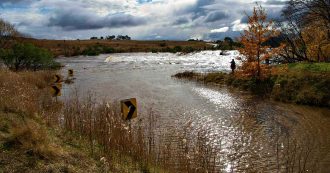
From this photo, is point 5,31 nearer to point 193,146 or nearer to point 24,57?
point 24,57

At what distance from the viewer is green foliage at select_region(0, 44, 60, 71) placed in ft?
158

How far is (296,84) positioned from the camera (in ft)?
90.4

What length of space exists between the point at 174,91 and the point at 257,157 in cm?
2006

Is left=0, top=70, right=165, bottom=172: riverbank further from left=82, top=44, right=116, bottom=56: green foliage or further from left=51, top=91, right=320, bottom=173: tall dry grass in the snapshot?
left=82, top=44, right=116, bottom=56: green foliage

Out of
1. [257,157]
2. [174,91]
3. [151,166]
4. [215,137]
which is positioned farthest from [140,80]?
[151,166]

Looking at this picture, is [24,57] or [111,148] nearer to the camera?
[111,148]

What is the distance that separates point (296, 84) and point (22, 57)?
1330 inches

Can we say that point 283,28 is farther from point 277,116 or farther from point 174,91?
point 277,116

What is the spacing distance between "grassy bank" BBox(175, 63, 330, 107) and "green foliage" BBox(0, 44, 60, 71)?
25.7 m

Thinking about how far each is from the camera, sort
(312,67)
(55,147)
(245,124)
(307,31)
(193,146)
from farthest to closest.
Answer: (307,31) < (312,67) < (245,124) < (193,146) < (55,147)

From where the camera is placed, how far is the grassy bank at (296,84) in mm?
25031

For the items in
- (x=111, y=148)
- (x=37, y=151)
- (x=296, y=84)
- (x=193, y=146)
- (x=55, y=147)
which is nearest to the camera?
(x=37, y=151)

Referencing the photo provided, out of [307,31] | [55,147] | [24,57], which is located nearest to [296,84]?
[307,31]

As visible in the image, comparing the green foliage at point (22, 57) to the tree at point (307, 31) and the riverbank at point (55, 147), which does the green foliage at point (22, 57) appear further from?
the riverbank at point (55, 147)
